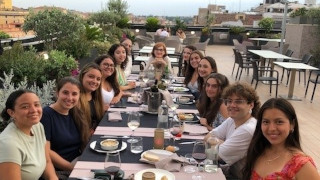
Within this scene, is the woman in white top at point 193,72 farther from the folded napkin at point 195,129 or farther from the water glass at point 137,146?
the water glass at point 137,146

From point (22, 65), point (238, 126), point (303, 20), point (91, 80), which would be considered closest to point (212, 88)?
point (238, 126)

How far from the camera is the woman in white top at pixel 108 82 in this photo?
155 inches

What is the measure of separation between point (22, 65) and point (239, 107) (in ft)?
9.96

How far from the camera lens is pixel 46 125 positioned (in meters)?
2.54

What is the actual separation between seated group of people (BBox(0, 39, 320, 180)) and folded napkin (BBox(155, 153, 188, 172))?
0.43 metres

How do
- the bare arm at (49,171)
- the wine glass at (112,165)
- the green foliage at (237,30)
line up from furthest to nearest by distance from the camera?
the green foliage at (237,30)
the bare arm at (49,171)
the wine glass at (112,165)

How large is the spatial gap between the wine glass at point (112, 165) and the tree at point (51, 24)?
4617mm

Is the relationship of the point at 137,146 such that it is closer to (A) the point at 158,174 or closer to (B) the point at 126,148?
(B) the point at 126,148

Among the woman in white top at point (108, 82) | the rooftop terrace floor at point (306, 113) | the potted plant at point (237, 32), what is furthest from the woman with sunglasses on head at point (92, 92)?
the potted plant at point (237, 32)

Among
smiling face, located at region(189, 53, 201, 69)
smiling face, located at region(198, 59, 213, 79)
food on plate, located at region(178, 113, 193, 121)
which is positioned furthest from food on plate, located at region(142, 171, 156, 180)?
smiling face, located at region(189, 53, 201, 69)

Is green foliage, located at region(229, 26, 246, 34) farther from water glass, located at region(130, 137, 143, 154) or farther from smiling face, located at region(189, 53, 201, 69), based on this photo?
water glass, located at region(130, 137, 143, 154)

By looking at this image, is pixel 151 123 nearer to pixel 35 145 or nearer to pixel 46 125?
pixel 46 125

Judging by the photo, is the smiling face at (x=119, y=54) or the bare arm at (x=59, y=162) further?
the smiling face at (x=119, y=54)

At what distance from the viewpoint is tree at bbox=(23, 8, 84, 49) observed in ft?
19.5
